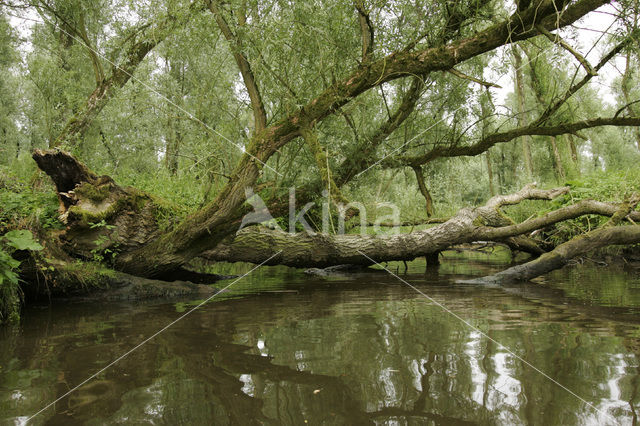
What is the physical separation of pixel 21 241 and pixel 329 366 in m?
3.60

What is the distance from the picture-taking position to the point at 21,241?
427 cm

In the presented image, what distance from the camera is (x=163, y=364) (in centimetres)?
285

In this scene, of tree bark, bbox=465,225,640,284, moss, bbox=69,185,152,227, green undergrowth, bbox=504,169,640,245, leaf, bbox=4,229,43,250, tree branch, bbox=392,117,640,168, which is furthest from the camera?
green undergrowth, bbox=504,169,640,245

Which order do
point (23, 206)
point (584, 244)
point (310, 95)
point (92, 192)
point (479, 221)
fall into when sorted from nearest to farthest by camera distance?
point (23, 206) < point (92, 192) < point (584, 244) < point (310, 95) < point (479, 221)

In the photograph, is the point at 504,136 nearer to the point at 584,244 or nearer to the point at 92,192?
the point at 584,244

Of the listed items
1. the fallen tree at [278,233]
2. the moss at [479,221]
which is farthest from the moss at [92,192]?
the moss at [479,221]

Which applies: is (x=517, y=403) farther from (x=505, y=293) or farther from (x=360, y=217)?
(x=360, y=217)

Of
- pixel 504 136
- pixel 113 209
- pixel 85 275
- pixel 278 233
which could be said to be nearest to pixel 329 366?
pixel 85 275

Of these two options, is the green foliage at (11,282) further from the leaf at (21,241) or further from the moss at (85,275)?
the moss at (85,275)

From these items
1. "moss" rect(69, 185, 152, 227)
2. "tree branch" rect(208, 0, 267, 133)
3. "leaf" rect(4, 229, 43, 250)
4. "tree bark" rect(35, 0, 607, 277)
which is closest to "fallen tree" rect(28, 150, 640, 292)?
"moss" rect(69, 185, 152, 227)

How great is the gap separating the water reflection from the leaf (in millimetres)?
809

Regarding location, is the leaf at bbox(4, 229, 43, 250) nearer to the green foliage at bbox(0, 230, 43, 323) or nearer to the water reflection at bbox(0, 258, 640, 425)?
the green foliage at bbox(0, 230, 43, 323)

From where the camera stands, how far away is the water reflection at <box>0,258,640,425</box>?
6.89 feet

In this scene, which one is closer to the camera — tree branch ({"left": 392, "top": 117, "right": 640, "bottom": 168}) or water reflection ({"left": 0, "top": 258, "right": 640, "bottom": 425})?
water reflection ({"left": 0, "top": 258, "right": 640, "bottom": 425})
